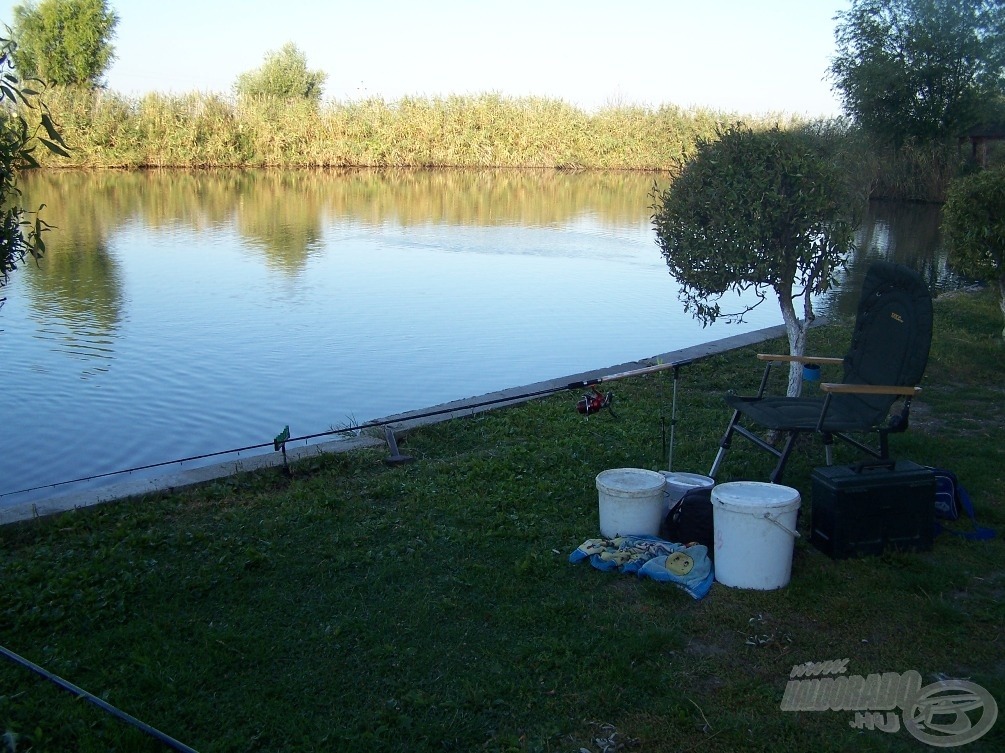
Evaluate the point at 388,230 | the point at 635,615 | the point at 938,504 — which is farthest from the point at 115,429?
the point at 388,230

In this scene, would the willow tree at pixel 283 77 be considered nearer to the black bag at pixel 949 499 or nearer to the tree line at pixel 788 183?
the tree line at pixel 788 183

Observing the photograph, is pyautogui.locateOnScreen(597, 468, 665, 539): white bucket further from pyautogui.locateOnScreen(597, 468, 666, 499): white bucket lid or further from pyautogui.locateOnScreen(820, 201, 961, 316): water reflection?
pyautogui.locateOnScreen(820, 201, 961, 316): water reflection

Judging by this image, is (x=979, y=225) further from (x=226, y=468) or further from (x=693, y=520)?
(x=226, y=468)

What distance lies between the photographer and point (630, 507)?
4090 millimetres

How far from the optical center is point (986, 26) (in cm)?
2058

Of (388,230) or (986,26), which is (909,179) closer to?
(986,26)

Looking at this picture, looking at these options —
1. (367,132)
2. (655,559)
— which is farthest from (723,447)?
(367,132)

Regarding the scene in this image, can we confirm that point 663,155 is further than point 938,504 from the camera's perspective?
Yes

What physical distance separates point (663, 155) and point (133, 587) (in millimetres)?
45856

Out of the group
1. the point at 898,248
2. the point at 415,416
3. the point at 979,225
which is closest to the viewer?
the point at 415,416

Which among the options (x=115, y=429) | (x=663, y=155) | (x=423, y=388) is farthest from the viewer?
(x=663, y=155)

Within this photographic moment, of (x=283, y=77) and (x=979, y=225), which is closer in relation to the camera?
(x=979, y=225)

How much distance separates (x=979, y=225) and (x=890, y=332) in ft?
14.9

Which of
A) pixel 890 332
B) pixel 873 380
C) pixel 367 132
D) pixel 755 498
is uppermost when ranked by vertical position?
pixel 367 132
